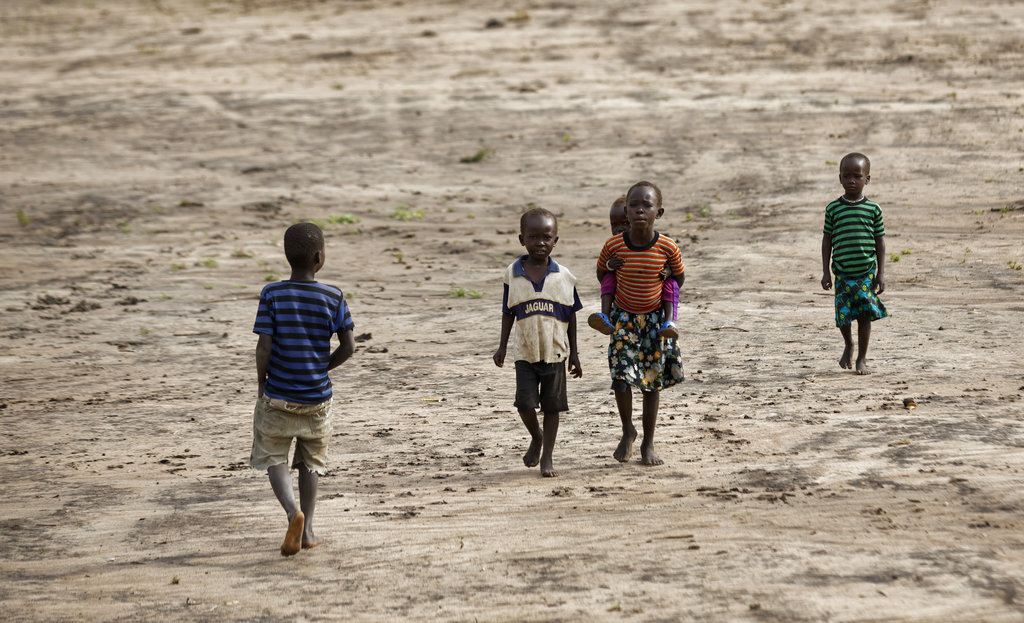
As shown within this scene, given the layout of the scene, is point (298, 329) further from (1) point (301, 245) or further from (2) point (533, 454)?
(2) point (533, 454)

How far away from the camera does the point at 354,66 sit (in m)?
23.2

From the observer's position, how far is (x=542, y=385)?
250 inches

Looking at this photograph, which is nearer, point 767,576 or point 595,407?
point 767,576

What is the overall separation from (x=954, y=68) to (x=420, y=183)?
10.7 m

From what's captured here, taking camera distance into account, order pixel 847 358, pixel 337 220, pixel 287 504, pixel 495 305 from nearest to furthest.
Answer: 1. pixel 287 504
2. pixel 847 358
3. pixel 495 305
4. pixel 337 220

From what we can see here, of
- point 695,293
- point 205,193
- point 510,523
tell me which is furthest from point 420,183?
point 510,523

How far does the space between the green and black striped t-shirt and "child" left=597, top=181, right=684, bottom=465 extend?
281 cm

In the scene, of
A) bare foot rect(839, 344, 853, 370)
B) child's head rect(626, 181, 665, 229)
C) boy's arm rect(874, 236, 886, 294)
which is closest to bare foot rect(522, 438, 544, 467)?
child's head rect(626, 181, 665, 229)

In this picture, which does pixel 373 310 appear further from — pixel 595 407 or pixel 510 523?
pixel 510 523

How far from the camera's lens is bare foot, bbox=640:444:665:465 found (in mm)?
6617

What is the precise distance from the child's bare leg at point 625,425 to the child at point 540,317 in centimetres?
45

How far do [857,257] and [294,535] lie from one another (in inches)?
213

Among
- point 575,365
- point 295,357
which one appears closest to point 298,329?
point 295,357

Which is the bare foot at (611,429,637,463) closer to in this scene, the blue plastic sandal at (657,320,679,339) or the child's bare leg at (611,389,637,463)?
the child's bare leg at (611,389,637,463)
